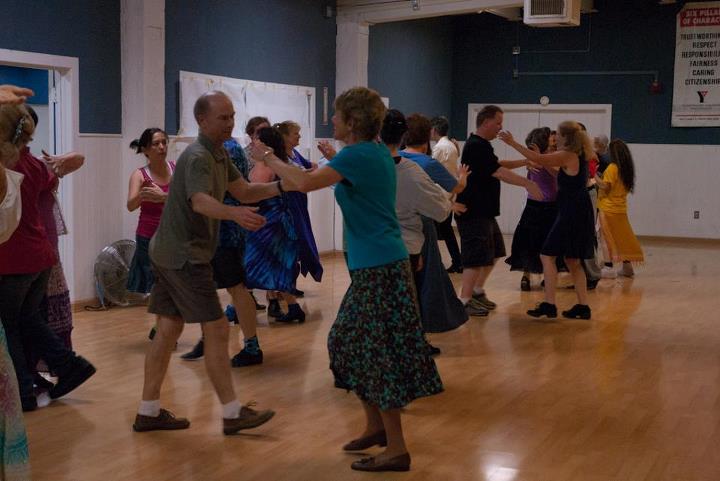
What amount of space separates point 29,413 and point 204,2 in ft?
17.7

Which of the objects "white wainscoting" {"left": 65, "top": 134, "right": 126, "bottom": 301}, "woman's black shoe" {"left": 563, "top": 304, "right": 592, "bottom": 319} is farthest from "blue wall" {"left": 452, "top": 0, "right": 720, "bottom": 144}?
"white wainscoting" {"left": 65, "top": 134, "right": 126, "bottom": 301}

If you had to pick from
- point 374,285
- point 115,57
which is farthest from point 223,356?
point 115,57

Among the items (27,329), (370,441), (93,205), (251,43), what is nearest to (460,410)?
(370,441)

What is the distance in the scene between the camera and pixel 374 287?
3.55 metres

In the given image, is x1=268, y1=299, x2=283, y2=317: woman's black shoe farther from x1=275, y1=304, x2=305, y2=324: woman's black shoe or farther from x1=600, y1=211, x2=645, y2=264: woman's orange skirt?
x1=600, y1=211, x2=645, y2=264: woman's orange skirt

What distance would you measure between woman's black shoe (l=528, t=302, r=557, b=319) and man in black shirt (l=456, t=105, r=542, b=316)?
1.23 ft

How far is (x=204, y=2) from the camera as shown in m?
8.84

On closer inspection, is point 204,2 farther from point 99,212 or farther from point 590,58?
point 590,58

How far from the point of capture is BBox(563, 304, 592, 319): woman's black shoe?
23.4ft

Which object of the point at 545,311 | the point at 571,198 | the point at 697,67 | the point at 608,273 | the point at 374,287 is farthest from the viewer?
the point at 697,67

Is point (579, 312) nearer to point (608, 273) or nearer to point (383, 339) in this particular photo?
point (608, 273)

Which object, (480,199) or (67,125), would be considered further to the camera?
(67,125)

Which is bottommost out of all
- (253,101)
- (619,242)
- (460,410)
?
(460,410)

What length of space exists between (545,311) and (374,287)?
3845 mm
